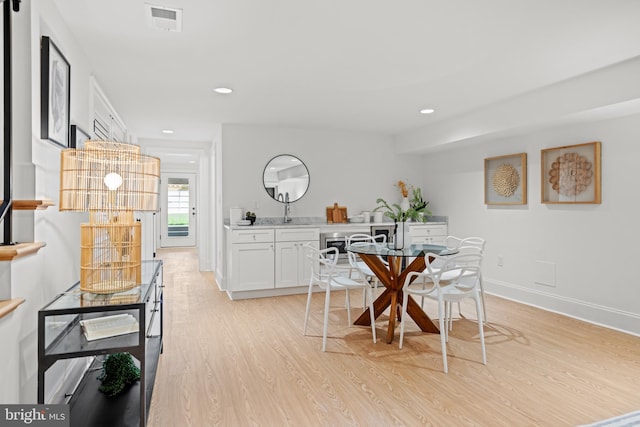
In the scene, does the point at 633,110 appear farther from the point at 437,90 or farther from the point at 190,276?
the point at 190,276

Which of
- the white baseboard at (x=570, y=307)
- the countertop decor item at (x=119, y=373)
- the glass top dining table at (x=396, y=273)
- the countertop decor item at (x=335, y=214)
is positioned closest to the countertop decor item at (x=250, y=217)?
the countertop decor item at (x=335, y=214)

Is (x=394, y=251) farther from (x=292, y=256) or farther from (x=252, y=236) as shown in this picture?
(x=252, y=236)

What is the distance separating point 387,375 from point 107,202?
6.81ft

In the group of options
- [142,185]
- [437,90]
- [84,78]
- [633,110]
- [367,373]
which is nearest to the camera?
[142,185]

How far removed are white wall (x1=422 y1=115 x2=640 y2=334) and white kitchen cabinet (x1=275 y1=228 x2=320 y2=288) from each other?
2248mm

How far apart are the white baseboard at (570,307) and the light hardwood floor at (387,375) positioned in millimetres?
135

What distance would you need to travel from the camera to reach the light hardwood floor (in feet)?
7.16

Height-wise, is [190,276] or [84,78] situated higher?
[84,78]

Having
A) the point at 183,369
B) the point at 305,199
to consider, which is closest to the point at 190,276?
the point at 305,199

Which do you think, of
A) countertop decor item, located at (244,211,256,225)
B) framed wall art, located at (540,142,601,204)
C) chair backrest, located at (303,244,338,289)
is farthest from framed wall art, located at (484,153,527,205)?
countertop decor item, located at (244,211,256,225)

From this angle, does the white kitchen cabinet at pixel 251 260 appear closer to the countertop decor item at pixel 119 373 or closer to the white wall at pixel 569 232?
the countertop decor item at pixel 119 373

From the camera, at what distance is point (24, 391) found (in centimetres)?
173

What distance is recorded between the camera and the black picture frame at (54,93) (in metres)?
1.98

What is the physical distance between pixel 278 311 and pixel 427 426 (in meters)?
2.49
